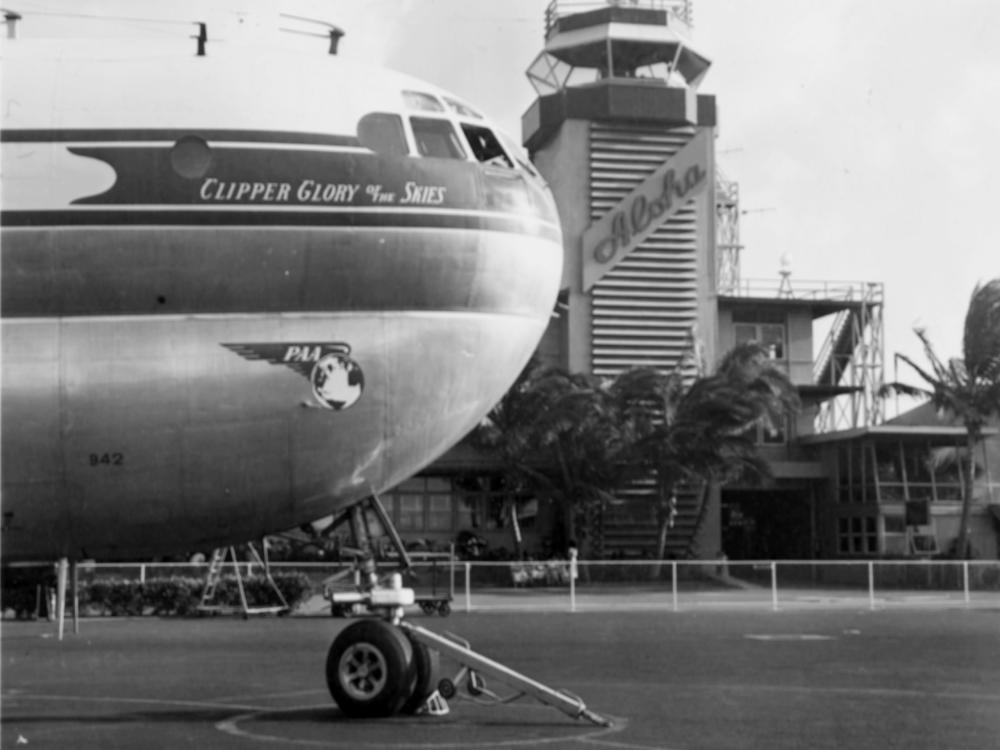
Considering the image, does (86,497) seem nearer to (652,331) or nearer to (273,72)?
(273,72)

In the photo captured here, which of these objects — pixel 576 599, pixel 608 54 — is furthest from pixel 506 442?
pixel 608 54

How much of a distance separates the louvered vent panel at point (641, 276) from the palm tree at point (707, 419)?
234 inches

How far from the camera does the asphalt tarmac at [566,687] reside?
42.4 feet

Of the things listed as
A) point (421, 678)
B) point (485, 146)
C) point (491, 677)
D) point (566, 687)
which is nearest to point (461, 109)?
point (485, 146)

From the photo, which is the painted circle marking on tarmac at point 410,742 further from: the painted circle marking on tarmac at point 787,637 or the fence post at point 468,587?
the fence post at point 468,587

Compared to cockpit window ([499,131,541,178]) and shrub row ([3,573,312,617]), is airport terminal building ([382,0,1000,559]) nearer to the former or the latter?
shrub row ([3,573,312,617])

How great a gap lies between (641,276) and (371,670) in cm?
3863

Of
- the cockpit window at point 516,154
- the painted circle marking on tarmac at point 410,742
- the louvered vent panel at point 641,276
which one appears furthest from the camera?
the louvered vent panel at point 641,276

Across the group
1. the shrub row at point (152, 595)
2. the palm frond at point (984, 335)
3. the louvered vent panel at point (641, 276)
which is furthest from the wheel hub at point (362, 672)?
the louvered vent panel at point (641, 276)

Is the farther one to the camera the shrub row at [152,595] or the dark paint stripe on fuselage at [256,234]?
the shrub row at [152,595]

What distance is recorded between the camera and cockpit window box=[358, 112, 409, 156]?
12.7 m

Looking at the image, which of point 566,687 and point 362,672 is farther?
point 566,687

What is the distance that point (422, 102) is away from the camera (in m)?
13.4

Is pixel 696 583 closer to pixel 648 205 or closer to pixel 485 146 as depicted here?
pixel 648 205
